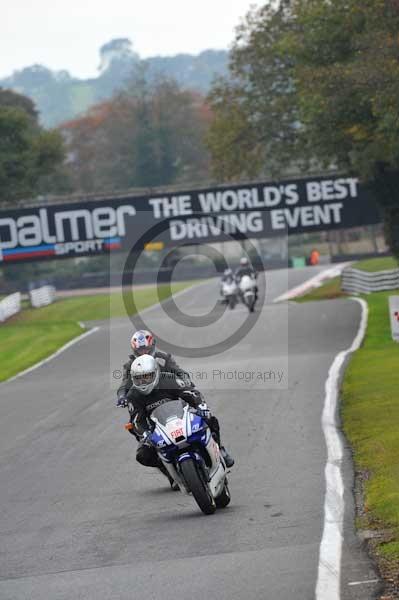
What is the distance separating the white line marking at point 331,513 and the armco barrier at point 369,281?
77.1 feet

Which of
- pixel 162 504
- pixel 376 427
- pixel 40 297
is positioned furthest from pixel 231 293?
pixel 162 504

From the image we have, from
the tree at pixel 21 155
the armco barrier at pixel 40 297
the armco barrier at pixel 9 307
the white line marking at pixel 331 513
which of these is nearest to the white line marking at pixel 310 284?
the armco barrier at pixel 9 307

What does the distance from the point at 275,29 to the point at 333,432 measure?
40.4 m

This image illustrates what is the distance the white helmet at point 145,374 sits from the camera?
10.5 metres

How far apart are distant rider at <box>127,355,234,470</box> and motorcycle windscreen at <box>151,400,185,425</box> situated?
7.3 inches

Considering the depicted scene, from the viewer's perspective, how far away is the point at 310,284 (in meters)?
56.8

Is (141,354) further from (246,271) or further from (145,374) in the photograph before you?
(246,271)

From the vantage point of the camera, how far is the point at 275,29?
51.7 meters

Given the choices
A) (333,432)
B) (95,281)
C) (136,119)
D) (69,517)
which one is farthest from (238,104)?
(136,119)

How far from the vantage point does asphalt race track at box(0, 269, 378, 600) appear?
738cm

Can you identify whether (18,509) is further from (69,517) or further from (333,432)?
(333,432)

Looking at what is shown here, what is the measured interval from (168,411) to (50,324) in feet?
113

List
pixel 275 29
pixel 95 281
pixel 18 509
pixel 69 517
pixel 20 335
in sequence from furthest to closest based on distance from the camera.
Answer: pixel 95 281 < pixel 275 29 < pixel 20 335 < pixel 18 509 < pixel 69 517

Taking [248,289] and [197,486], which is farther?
[248,289]
